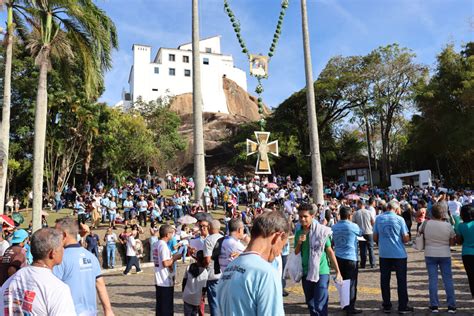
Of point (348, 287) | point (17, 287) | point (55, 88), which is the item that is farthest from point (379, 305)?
point (55, 88)

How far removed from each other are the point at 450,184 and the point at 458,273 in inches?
1269

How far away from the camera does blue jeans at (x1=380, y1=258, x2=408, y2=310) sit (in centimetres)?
617

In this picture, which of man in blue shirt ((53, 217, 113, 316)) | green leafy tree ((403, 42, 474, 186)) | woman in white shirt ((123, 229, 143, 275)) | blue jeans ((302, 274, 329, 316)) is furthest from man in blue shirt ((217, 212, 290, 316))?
green leafy tree ((403, 42, 474, 186))

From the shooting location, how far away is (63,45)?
1358cm

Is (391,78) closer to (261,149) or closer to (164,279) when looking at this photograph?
(261,149)

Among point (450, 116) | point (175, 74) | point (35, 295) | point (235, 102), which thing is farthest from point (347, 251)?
point (235, 102)

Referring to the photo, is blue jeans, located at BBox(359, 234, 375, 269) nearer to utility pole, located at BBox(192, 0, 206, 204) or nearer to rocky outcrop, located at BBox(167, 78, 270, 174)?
utility pole, located at BBox(192, 0, 206, 204)

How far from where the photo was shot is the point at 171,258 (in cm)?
566

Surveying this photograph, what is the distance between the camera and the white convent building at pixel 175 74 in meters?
55.4

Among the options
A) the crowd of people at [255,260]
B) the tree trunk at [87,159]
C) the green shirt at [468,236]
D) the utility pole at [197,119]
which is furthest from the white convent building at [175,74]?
the green shirt at [468,236]

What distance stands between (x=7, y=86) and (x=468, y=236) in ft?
43.3

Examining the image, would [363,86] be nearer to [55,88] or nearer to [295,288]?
[55,88]

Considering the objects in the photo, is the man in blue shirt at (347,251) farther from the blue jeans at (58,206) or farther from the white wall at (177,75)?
the white wall at (177,75)

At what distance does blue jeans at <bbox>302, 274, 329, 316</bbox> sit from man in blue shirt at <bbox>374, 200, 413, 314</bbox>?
53.5 inches
